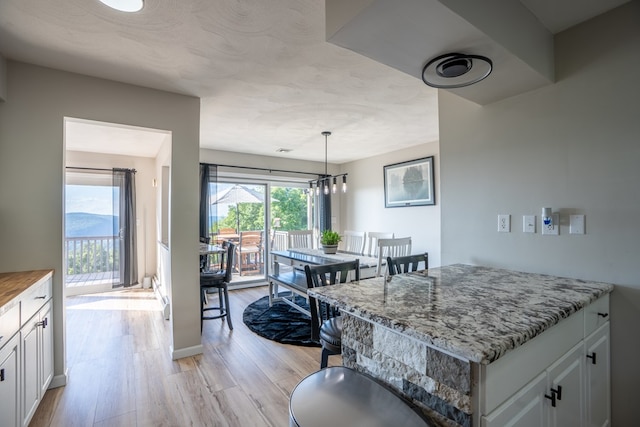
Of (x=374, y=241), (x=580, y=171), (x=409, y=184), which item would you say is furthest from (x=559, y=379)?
(x=409, y=184)

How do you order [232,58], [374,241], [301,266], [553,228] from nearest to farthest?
[553,228], [232,58], [301,266], [374,241]

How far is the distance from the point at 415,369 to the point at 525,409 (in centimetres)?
39

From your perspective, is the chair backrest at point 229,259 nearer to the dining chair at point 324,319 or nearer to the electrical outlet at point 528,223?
the dining chair at point 324,319

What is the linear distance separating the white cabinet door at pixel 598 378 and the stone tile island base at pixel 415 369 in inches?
38.2

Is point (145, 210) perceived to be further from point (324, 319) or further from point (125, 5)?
point (324, 319)

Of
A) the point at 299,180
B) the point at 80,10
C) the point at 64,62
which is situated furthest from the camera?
the point at 299,180

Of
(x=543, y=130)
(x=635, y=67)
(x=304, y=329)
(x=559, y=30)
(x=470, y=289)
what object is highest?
(x=559, y=30)

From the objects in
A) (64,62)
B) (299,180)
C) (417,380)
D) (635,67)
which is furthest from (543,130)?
(299,180)

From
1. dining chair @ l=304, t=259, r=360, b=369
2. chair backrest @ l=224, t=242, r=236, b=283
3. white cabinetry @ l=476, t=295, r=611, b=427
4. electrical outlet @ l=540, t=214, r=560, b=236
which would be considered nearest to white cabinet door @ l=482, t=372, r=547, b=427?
white cabinetry @ l=476, t=295, r=611, b=427

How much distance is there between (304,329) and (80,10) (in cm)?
317

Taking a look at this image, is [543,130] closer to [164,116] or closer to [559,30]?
[559,30]

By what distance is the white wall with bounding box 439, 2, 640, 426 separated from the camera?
1.52 metres

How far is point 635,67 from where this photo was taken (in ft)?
4.91

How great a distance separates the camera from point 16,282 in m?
1.79
